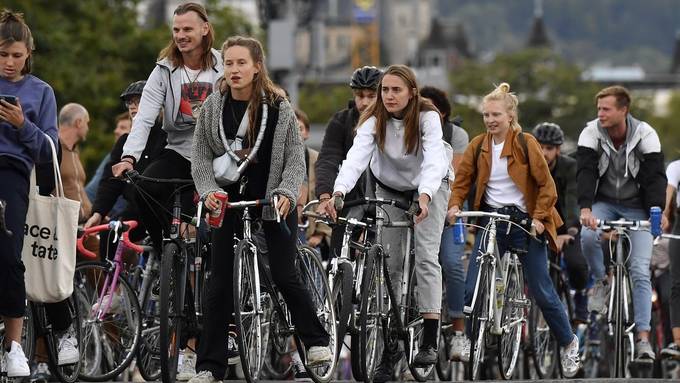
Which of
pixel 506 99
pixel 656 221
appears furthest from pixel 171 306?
pixel 656 221

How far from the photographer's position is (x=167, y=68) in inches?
441

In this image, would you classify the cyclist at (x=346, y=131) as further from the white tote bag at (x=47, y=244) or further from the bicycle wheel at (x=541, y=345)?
the white tote bag at (x=47, y=244)

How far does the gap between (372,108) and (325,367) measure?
1575 mm

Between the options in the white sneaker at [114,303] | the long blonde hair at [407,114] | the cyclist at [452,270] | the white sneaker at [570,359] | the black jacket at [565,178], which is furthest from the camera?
the black jacket at [565,178]

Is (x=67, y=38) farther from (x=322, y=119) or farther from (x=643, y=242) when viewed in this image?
(x=322, y=119)

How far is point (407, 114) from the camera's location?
11.2 meters

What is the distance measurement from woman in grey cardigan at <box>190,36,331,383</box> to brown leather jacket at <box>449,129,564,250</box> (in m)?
2.50

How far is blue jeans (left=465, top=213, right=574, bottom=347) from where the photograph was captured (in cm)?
1270

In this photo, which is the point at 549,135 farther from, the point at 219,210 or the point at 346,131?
the point at 219,210

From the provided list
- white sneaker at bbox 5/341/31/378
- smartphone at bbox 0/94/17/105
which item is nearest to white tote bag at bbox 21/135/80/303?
white sneaker at bbox 5/341/31/378

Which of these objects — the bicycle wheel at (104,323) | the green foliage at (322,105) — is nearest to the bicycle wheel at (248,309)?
the bicycle wheel at (104,323)

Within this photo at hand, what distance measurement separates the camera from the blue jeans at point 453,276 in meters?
13.1

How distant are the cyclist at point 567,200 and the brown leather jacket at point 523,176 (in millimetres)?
1894

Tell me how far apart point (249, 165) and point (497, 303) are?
2.66 metres
